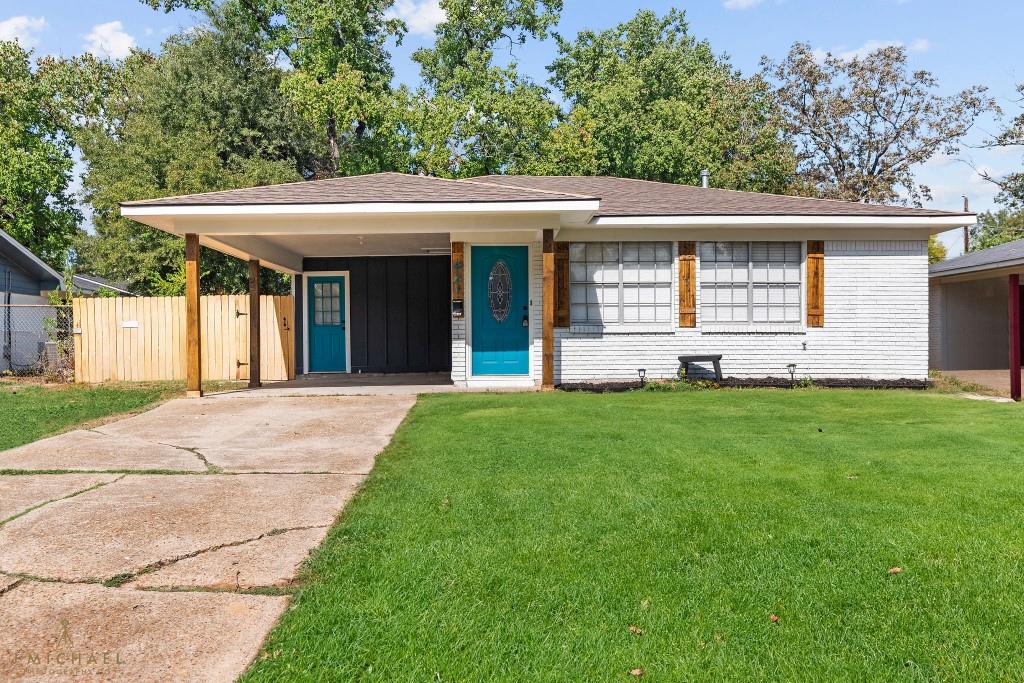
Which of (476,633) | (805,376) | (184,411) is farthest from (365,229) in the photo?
(476,633)

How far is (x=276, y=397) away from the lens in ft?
34.7

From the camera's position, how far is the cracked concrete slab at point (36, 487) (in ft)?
15.0

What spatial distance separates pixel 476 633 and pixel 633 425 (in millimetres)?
4923

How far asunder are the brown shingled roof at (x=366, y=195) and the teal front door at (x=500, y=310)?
50.6 inches

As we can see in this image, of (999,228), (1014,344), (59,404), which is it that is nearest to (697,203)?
(1014,344)

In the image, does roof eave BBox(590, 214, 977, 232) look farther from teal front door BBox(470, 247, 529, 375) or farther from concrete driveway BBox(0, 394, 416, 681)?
concrete driveway BBox(0, 394, 416, 681)

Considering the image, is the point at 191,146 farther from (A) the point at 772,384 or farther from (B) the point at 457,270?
(A) the point at 772,384

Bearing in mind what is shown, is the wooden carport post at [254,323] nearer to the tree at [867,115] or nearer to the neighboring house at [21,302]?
the neighboring house at [21,302]

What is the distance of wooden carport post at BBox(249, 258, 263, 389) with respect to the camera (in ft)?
42.4

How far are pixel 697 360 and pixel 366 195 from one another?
569cm

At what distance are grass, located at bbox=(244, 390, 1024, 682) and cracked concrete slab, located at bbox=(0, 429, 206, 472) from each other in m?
1.79

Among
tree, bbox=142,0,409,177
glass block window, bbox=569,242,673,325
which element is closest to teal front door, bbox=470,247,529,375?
glass block window, bbox=569,242,673,325

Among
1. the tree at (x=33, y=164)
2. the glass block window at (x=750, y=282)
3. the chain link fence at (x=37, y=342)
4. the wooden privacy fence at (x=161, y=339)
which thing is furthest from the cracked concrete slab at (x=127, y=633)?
the tree at (x=33, y=164)

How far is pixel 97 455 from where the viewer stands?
6195 millimetres
